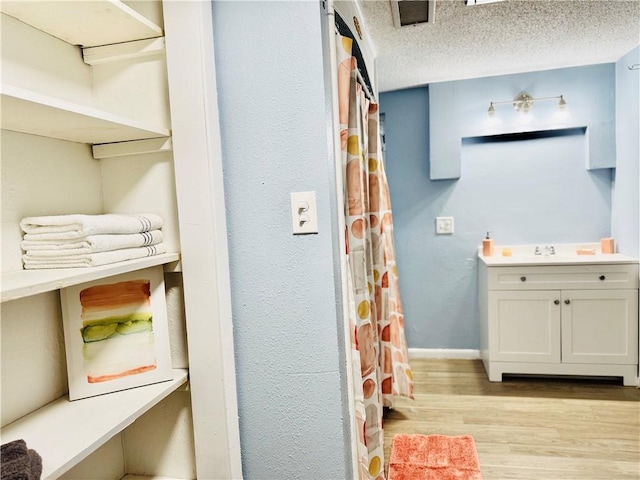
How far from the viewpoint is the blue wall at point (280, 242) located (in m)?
1.15

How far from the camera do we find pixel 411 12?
211cm

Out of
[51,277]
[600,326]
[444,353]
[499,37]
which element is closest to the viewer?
[51,277]

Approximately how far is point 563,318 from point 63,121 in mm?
2962

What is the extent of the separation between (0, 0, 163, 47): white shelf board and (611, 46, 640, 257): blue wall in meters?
2.93

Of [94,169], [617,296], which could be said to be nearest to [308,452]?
[94,169]

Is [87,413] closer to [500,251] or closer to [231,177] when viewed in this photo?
[231,177]

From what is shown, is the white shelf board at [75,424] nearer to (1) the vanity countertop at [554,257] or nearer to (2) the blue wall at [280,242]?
(2) the blue wall at [280,242]

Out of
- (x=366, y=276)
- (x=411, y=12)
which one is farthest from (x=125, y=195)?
(x=411, y=12)

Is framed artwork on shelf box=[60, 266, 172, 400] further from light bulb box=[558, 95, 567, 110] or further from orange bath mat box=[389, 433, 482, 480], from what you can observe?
light bulb box=[558, 95, 567, 110]

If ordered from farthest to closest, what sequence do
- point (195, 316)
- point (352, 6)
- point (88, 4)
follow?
point (352, 6) → point (195, 316) → point (88, 4)

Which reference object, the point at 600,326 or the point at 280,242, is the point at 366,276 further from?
the point at 600,326

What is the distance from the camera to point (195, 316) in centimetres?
115

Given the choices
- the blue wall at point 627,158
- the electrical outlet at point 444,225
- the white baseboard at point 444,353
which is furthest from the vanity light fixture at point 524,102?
the white baseboard at point 444,353

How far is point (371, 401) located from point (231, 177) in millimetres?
1086
